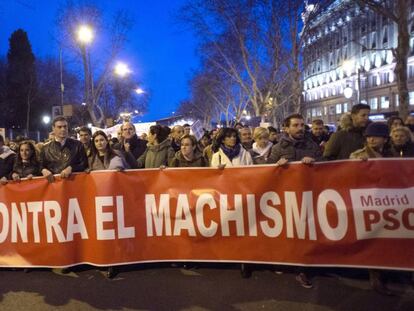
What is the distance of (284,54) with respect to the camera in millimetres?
25797

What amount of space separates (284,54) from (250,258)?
22075mm

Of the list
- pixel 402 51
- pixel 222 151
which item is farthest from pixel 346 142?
pixel 402 51

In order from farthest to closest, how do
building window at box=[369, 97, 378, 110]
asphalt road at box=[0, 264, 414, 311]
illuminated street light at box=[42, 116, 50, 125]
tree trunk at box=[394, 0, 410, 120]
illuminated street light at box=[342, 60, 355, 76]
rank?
illuminated street light at box=[342, 60, 355, 76], building window at box=[369, 97, 378, 110], illuminated street light at box=[42, 116, 50, 125], tree trunk at box=[394, 0, 410, 120], asphalt road at box=[0, 264, 414, 311]

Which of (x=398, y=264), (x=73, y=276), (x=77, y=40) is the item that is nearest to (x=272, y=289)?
(x=398, y=264)

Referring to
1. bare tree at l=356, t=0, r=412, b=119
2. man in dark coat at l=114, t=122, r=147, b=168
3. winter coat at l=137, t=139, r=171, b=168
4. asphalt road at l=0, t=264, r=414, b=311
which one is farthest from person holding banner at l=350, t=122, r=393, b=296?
bare tree at l=356, t=0, r=412, b=119

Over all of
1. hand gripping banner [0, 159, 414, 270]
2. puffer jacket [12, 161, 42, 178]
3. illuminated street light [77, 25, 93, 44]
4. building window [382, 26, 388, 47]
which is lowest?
hand gripping banner [0, 159, 414, 270]

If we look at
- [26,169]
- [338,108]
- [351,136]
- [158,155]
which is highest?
[338,108]

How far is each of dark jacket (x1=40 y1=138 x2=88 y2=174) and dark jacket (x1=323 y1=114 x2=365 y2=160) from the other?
137 inches

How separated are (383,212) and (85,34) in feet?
70.6

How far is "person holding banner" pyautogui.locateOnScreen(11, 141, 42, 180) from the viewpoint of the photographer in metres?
6.21

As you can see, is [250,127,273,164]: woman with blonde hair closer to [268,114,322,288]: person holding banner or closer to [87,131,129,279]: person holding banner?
[268,114,322,288]: person holding banner

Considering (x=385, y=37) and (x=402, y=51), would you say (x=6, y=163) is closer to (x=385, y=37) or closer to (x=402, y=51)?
(x=402, y=51)

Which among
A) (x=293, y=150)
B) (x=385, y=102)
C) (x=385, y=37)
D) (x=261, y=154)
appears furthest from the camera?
(x=385, y=37)

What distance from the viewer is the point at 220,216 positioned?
534cm
